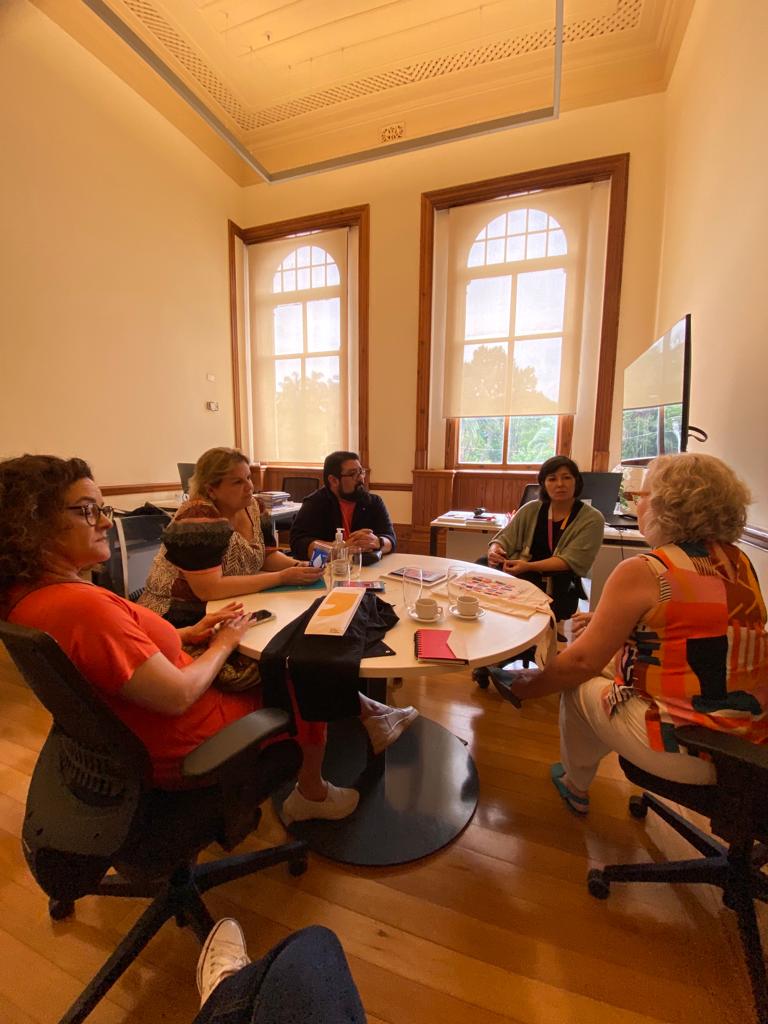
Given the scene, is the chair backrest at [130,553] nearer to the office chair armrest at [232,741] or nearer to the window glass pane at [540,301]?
the office chair armrest at [232,741]

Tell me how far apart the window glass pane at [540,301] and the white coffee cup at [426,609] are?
12.4 ft

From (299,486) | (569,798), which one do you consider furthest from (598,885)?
(299,486)

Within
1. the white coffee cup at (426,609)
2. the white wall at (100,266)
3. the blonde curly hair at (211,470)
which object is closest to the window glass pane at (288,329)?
the white wall at (100,266)

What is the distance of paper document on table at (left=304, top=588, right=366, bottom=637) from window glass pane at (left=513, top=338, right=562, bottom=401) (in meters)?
3.58

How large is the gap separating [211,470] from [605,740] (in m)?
1.64

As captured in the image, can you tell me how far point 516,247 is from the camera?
13.5 feet

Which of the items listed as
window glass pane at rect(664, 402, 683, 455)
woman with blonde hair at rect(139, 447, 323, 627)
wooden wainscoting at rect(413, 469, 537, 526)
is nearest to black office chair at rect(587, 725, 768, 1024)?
woman with blonde hair at rect(139, 447, 323, 627)

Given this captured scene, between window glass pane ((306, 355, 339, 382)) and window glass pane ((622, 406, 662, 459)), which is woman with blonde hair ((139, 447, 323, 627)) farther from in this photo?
window glass pane ((306, 355, 339, 382))

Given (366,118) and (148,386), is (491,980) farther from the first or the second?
(366,118)

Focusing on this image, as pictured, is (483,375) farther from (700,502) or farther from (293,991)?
(293,991)

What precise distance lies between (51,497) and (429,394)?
157 inches

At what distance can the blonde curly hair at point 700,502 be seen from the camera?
1.08m

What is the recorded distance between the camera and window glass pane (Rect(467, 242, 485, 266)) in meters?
4.22

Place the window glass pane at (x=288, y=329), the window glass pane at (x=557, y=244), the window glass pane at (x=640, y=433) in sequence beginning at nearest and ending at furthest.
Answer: the window glass pane at (x=640, y=433)
the window glass pane at (x=557, y=244)
the window glass pane at (x=288, y=329)
